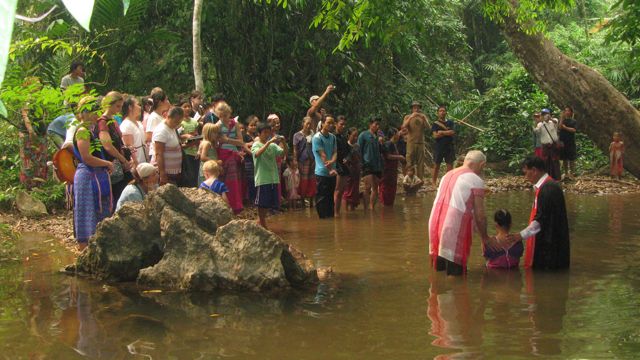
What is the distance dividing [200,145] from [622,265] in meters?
5.34

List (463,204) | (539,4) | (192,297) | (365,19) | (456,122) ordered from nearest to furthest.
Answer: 1. (192,297)
2. (463,204)
3. (365,19)
4. (539,4)
5. (456,122)

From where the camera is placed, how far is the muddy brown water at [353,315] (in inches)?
210

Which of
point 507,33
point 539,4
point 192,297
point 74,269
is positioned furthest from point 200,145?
point 507,33

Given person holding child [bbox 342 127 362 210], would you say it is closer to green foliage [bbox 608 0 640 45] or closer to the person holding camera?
green foliage [bbox 608 0 640 45]

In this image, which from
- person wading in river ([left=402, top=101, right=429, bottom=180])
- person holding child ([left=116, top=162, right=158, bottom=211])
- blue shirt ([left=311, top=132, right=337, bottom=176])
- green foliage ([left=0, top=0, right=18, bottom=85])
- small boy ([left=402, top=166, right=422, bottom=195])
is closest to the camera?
green foliage ([left=0, top=0, right=18, bottom=85])

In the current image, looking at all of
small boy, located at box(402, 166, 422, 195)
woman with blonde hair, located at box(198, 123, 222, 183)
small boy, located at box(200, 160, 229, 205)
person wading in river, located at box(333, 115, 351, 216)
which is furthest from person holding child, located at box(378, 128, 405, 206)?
small boy, located at box(200, 160, 229, 205)

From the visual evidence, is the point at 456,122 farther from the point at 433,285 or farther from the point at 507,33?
the point at 433,285

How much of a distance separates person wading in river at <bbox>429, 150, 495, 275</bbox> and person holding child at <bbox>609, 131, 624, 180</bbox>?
8.84 m

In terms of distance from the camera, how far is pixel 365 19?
11133 mm

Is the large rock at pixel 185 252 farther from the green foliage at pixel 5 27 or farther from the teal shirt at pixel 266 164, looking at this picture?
the green foliage at pixel 5 27

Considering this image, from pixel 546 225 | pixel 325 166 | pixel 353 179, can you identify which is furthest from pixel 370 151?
pixel 546 225

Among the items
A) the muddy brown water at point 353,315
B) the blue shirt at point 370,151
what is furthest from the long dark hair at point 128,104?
the blue shirt at point 370,151

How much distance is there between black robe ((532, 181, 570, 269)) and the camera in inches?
312

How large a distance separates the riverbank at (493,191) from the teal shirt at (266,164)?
156cm
